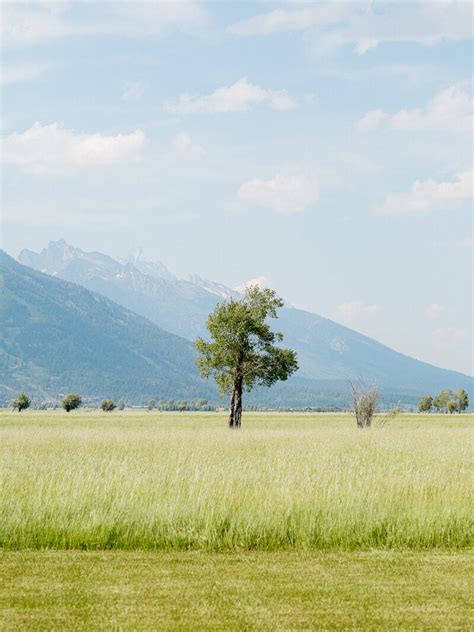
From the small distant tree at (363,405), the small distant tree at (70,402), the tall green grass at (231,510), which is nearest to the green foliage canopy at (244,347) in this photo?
the small distant tree at (363,405)

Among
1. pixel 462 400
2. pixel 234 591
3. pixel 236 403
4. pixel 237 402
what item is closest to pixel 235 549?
pixel 234 591

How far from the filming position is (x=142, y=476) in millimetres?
21250

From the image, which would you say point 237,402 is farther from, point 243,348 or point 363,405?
point 363,405

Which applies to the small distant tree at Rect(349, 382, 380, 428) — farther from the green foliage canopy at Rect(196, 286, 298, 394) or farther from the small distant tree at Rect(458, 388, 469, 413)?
the small distant tree at Rect(458, 388, 469, 413)

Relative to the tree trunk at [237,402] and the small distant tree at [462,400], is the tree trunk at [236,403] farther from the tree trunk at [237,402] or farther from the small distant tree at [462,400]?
the small distant tree at [462,400]

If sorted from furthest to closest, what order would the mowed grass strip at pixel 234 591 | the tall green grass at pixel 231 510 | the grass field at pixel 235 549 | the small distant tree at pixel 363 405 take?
the small distant tree at pixel 363 405 < the tall green grass at pixel 231 510 < the grass field at pixel 235 549 < the mowed grass strip at pixel 234 591

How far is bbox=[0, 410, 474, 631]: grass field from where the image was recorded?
35.7 feet

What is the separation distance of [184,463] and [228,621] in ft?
56.4

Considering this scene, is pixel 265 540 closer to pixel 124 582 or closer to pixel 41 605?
pixel 124 582

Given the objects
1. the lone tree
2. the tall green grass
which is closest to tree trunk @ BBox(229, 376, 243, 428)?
the lone tree

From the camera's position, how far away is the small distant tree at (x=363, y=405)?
221ft

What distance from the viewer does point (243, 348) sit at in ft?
211

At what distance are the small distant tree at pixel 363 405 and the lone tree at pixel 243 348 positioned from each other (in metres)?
5.81

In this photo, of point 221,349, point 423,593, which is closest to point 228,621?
point 423,593
